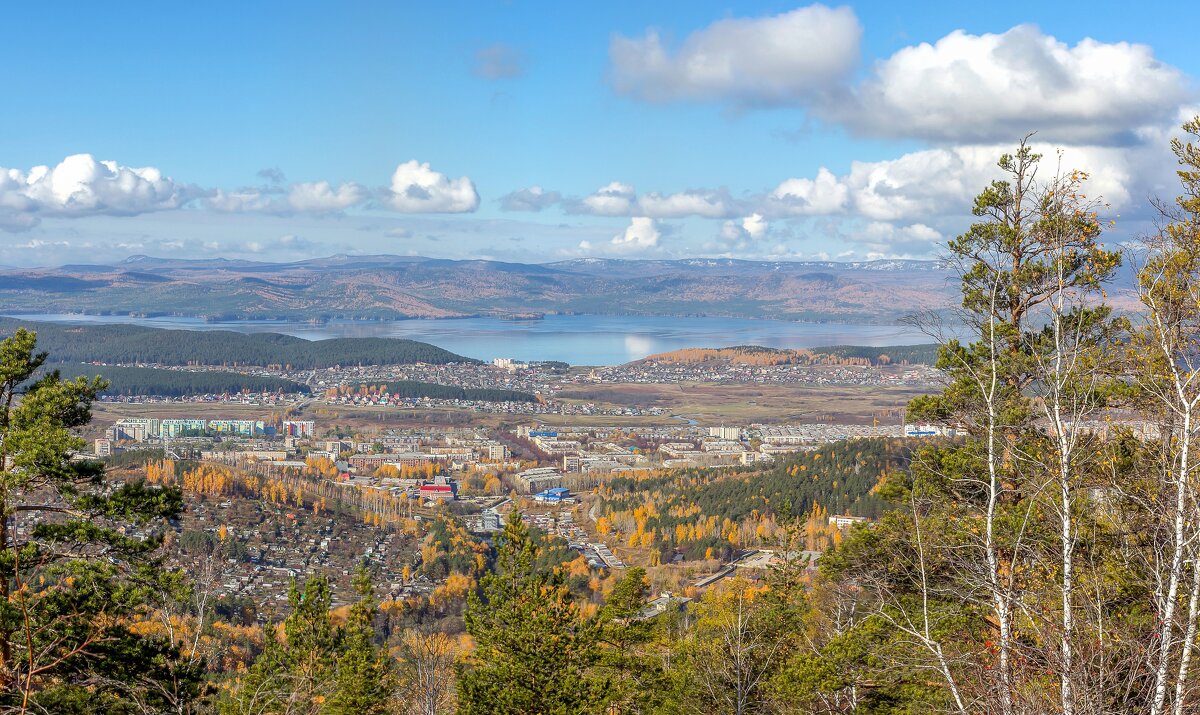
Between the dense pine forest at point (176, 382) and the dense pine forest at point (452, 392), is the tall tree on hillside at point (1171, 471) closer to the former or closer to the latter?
the dense pine forest at point (452, 392)

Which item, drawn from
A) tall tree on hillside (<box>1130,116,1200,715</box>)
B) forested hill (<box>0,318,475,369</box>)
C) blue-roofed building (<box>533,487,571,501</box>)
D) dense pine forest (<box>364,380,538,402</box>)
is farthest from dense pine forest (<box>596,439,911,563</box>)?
forested hill (<box>0,318,475,369</box>)

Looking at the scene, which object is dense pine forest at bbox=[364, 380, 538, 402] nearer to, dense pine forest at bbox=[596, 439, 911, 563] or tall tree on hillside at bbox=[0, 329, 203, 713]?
dense pine forest at bbox=[596, 439, 911, 563]

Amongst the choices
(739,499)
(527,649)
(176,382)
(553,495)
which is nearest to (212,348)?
(176,382)

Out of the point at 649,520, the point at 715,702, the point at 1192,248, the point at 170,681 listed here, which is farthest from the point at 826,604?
the point at 649,520

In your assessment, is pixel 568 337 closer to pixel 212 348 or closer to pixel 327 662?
pixel 212 348

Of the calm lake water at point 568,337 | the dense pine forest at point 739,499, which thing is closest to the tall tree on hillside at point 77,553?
the dense pine forest at point 739,499

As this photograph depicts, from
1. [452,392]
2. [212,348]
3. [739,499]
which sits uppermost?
[212,348]
